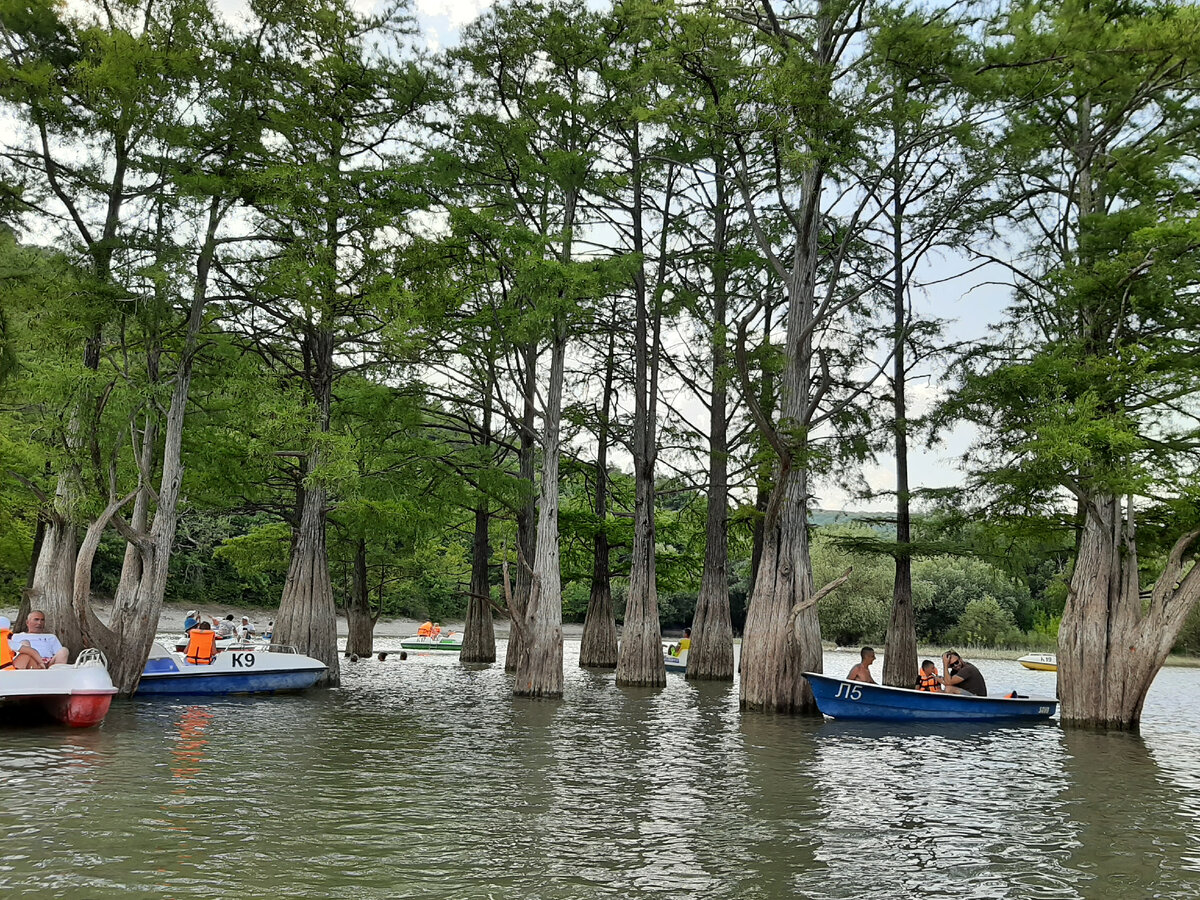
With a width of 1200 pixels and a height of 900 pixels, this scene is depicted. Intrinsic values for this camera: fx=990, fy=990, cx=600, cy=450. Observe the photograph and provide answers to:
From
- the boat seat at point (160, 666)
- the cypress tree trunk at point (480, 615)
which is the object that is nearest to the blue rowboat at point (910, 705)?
the boat seat at point (160, 666)

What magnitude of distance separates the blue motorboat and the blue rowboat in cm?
1149

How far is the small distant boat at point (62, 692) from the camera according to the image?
1464 cm

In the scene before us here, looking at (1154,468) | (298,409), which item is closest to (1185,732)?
(1154,468)

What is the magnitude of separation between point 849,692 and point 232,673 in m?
13.4

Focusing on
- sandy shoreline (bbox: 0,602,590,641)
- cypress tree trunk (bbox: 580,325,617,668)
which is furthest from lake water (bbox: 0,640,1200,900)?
sandy shoreline (bbox: 0,602,590,641)

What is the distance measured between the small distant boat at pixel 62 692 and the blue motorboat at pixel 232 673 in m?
5.34

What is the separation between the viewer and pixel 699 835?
31.1 ft

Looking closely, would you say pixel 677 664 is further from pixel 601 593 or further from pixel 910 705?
pixel 910 705

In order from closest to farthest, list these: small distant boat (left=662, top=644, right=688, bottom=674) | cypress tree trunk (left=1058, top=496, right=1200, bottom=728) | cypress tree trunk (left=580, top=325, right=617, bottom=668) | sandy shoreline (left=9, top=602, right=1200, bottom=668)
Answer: cypress tree trunk (left=1058, top=496, right=1200, bottom=728), small distant boat (left=662, top=644, right=688, bottom=674), cypress tree trunk (left=580, top=325, right=617, bottom=668), sandy shoreline (left=9, top=602, right=1200, bottom=668)

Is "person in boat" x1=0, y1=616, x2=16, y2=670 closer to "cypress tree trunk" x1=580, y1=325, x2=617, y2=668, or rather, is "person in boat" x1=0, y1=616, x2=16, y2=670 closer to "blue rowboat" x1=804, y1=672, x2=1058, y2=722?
"blue rowboat" x1=804, y1=672, x2=1058, y2=722

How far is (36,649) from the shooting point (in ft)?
53.3

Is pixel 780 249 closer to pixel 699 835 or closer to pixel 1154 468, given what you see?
pixel 1154 468

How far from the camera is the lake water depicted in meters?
7.78

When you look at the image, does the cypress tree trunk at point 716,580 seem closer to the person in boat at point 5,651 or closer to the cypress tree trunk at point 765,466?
the cypress tree trunk at point 765,466
